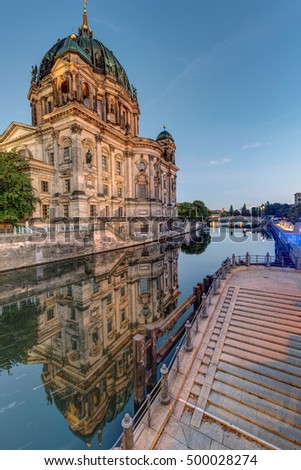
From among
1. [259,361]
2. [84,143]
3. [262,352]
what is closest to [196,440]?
[259,361]

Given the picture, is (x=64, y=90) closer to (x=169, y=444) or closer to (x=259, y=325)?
(x=259, y=325)

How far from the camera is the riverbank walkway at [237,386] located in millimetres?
4035

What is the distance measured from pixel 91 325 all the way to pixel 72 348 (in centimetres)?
158

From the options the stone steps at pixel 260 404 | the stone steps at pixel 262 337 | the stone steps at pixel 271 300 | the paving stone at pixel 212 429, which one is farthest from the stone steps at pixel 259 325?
the paving stone at pixel 212 429

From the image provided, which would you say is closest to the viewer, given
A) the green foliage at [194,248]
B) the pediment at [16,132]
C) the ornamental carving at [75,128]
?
the ornamental carving at [75,128]

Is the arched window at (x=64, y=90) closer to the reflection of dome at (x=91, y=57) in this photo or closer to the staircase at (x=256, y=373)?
the reflection of dome at (x=91, y=57)

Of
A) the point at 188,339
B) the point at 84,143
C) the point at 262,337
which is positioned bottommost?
the point at 262,337

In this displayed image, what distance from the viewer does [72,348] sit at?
7.86m

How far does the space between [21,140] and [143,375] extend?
39008mm

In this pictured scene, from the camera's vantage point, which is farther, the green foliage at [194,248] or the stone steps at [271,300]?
the green foliage at [194,248]

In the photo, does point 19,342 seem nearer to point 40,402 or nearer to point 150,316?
point 40,402

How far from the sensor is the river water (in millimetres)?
4793

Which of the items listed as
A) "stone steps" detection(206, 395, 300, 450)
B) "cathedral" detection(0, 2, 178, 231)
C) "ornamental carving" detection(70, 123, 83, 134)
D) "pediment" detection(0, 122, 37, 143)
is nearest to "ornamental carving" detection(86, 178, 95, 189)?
"cathedral" detection(0, 2, 178, 231)

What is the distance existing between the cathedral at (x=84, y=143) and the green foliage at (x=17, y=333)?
55.4ft
